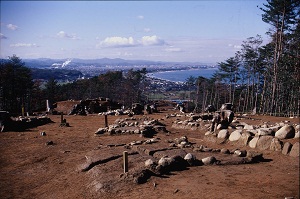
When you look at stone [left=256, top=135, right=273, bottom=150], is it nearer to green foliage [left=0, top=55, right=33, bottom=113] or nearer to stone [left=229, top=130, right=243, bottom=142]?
stone [left=229, top=130, right=243, bottom=142]

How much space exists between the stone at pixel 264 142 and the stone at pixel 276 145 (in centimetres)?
11

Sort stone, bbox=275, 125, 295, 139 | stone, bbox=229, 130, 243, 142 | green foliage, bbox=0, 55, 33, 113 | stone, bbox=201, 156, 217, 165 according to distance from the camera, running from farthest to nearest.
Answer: green foliage, bbox=0, 55, 33, 113 → stone, bbox=229, 130, 243, 142 → stone, bbox=275, 125, 295, 139 → stone, bbox=201, 156, 217, 165

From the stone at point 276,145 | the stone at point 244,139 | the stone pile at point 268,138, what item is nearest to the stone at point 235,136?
the stone pile at point 268,138

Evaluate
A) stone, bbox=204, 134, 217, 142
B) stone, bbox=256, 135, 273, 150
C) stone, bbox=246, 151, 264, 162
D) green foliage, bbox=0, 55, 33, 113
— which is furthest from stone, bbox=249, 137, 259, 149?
green foliage, bbox=0, 55, 33, 113

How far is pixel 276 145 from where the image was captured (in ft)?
31.0

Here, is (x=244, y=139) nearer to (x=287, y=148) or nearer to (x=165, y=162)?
(x=287, y=148)

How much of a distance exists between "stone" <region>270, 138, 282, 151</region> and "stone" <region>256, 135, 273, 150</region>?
111 mm

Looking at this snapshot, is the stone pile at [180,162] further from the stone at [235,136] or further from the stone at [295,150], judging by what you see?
the stone at [235,136]

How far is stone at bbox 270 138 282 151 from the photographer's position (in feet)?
30.7

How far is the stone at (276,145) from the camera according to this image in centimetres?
935

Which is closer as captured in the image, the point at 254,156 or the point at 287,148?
the point at 254,156

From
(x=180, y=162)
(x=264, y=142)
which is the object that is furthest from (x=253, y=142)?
(x=180, y=162)

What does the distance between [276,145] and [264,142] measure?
1.48 feet

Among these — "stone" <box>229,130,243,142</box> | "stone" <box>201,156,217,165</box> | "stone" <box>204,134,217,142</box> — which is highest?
"stone" <box>229,130,243,142</box>
